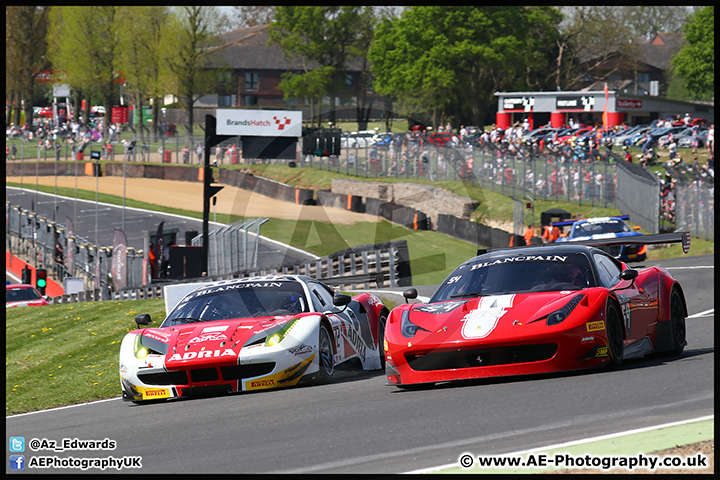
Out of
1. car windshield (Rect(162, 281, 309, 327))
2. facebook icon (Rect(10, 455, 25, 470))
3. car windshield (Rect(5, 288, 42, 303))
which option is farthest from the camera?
car windshield (Rect(5, 288, 42, 303))

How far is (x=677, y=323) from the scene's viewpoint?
966cm

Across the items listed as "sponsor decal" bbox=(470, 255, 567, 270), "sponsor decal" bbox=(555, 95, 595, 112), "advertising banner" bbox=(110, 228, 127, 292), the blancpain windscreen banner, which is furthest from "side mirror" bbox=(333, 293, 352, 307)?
"sponsor decal" bbox=(555, 95, 595, 112)

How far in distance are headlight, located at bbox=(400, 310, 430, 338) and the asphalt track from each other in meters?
0.55

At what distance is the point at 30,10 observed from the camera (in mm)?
97500

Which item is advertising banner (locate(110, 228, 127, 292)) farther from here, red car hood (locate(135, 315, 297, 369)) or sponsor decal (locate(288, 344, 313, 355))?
sponsor decal (locate(288, 344, 313, 355))

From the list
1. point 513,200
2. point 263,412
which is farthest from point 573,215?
point 263,412

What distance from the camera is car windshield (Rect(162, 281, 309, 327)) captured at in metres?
10.1

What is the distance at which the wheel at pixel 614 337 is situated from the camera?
8.15m

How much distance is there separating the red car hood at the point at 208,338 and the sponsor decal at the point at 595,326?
323cm

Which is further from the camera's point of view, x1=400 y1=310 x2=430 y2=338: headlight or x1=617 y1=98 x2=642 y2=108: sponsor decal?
x1=617 y1=98 x2=642 y2=108: sponsor decal

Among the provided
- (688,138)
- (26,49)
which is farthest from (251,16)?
(688,138)

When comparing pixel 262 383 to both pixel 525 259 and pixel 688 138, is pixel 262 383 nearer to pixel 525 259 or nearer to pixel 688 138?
pixel 525 259

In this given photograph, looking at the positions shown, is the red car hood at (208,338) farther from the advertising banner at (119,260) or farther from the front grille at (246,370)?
the advertising banner at (119,260)

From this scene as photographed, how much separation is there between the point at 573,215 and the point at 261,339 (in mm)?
27380
